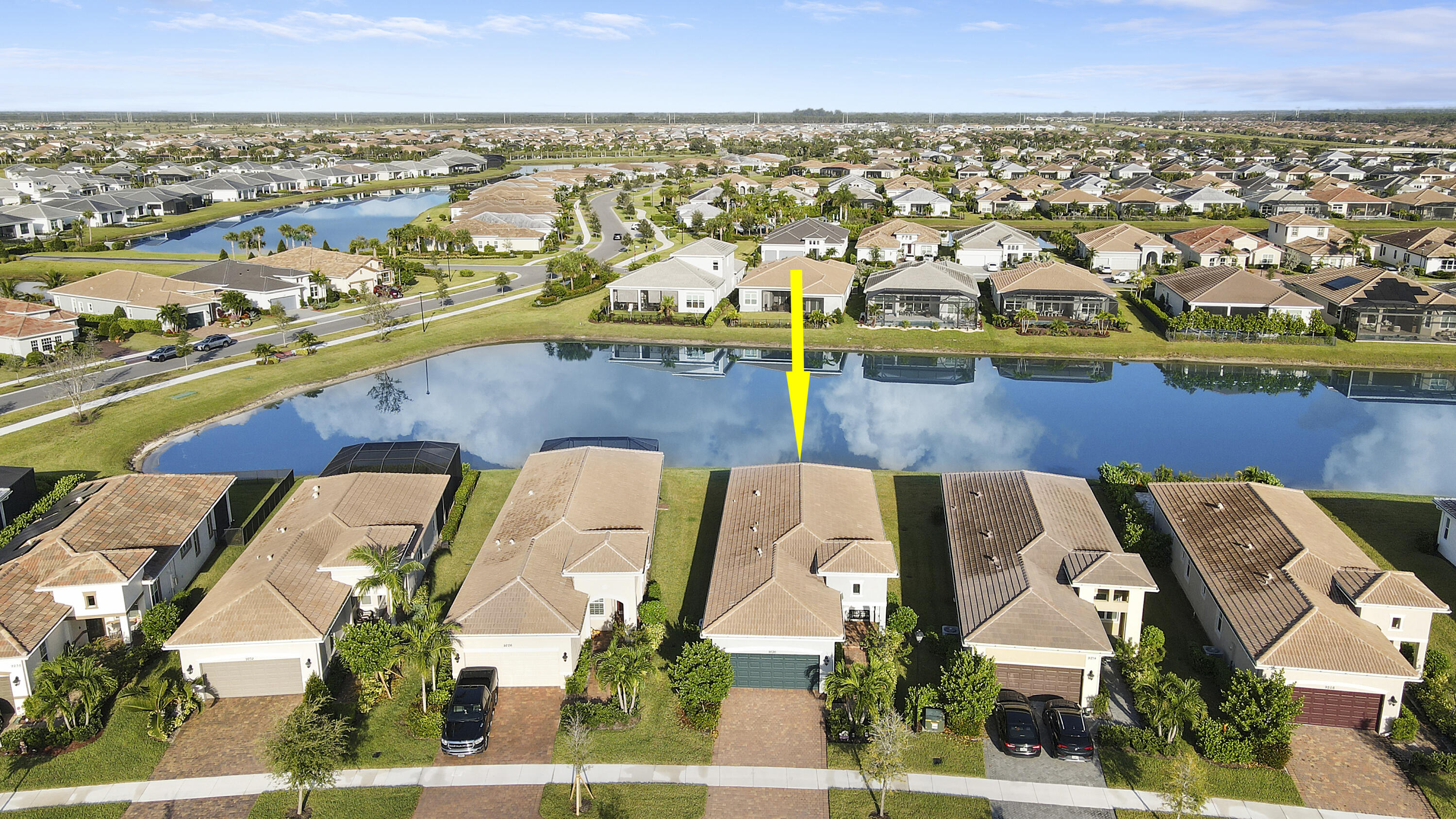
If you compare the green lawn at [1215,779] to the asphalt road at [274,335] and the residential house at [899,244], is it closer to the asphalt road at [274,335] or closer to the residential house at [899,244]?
the asphalt road at [274,335]

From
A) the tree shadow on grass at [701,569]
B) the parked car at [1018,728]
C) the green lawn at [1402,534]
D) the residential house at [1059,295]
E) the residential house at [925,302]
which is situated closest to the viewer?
the parked car at [1018,728]

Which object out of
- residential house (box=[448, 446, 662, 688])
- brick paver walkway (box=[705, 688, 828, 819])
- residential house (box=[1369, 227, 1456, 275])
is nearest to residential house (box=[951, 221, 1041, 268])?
residential house (box=[1369, 227, 1456, 275])

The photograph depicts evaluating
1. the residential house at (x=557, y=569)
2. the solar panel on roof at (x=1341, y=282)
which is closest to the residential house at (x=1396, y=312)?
the solar panel on roof at (x=1341, y=282)

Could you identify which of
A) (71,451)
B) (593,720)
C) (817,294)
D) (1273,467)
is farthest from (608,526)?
(817,294)

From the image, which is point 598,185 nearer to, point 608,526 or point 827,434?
point 827,434

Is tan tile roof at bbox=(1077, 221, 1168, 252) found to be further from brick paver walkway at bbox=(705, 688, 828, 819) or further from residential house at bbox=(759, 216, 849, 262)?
brick paver walkway at bbox=(705, 688, 828, 819)

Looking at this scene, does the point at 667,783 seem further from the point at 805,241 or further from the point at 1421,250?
the point at 1421,250
